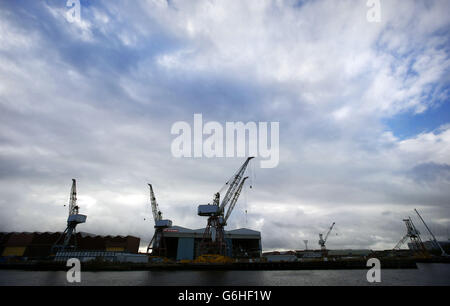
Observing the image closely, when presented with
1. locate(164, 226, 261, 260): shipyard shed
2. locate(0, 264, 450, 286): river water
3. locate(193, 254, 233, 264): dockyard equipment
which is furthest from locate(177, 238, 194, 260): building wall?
locate(0, 264, 450, 286): river water

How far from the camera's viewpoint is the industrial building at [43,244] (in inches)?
3617

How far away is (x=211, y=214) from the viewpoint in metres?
74.7

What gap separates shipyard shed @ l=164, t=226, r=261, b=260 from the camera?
81125 millimetres

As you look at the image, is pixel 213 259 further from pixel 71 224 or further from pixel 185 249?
pixel 71 224

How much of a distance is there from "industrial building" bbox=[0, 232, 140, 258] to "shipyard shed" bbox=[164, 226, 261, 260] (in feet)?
67.0

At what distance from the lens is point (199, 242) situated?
83125mm

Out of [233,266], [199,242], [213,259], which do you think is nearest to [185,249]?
[199,242]

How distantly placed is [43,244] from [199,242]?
66.4 metres

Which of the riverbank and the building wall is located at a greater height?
the building wall

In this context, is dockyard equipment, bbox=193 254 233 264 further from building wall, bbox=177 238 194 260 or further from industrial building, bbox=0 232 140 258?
industrial building, bbox=0 232 140 258

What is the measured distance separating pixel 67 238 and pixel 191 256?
166ft

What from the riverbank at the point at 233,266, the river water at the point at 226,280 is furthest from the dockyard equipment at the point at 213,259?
the river water at the point at 226,280
